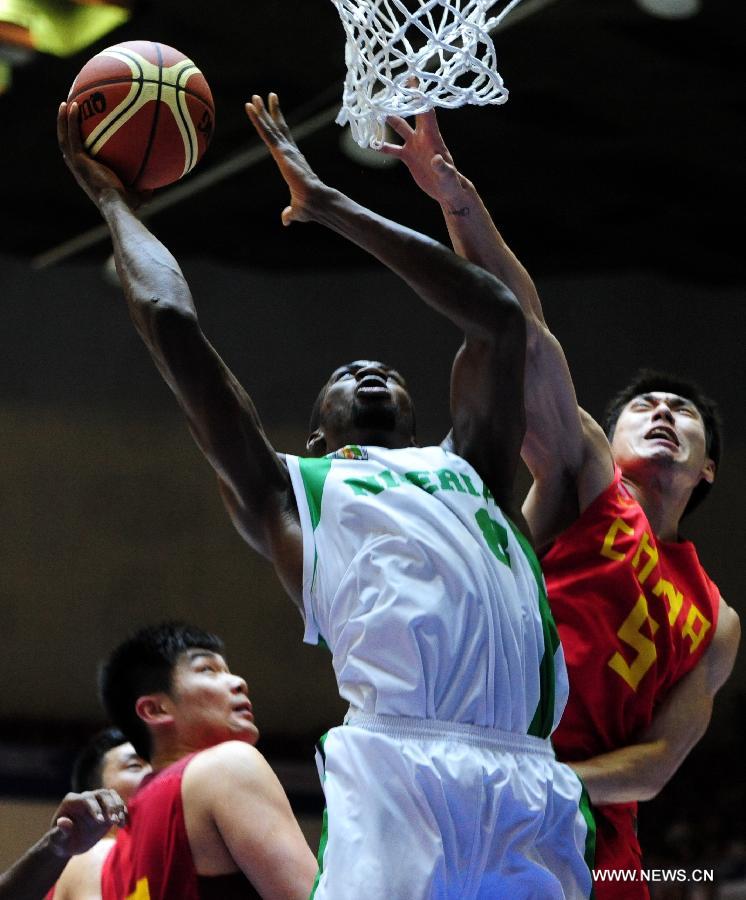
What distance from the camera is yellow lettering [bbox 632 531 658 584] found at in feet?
11.1

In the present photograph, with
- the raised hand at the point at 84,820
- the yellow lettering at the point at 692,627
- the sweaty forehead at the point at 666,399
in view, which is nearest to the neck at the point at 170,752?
the raised hand at the point at 84,820

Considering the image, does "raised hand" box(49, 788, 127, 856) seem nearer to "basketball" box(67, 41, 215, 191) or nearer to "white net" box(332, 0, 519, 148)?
"basketball" box(67, 41, 215, 191)

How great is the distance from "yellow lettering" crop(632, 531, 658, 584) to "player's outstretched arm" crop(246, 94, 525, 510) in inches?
30.1

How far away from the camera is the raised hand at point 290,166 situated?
113 inches

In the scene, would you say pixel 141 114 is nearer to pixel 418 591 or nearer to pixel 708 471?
pixel 418 591

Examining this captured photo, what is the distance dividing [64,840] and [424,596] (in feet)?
3.56

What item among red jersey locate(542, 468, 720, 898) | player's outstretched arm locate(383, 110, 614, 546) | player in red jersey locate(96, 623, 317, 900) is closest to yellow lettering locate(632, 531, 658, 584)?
red jersey locate(542, 468, 720, 898)

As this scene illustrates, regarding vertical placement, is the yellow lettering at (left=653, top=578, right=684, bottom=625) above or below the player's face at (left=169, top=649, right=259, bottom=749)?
below

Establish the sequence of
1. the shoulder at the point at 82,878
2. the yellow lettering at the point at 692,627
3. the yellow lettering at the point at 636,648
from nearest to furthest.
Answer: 1. the yellow lettering at the point at 636,648
2. the yellow lettering at the point at 692,627
3. the shoulder at the point at 82,878

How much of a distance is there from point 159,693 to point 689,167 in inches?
252

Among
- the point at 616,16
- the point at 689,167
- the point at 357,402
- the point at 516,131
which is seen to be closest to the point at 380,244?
the point at 357,402

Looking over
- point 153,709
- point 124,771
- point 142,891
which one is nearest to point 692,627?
point 153,709

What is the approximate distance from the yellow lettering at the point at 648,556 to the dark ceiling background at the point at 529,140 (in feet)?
13.4

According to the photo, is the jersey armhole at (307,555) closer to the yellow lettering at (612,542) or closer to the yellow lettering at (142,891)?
the yellow lettering at (142,891)
